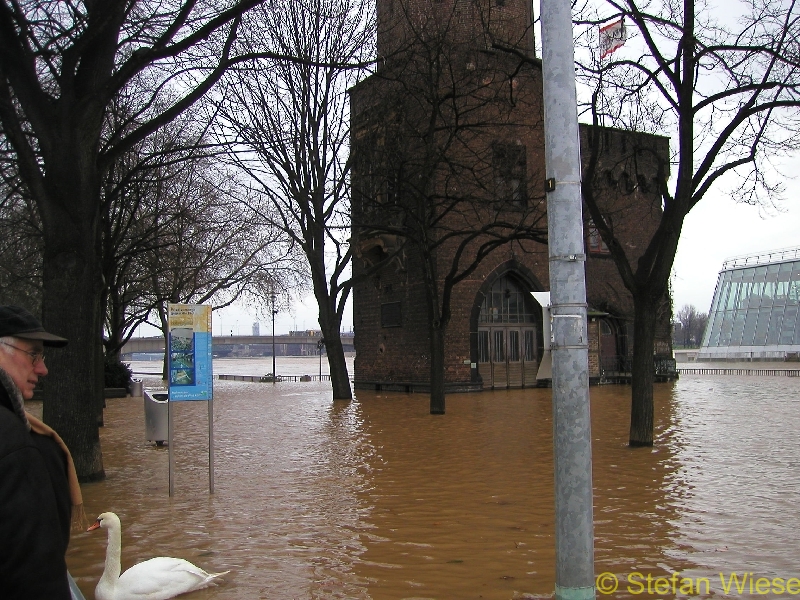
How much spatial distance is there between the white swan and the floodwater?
201 mm

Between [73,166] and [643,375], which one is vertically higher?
[73,166]

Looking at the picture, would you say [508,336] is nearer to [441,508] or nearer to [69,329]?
[69,329]

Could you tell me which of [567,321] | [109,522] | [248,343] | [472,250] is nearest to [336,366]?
[472,250]

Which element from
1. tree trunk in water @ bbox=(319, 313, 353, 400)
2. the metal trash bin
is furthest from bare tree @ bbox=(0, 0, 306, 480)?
tree trunk in water @ bbox=(319, 313, 353, 400)

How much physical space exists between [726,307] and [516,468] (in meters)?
58.2

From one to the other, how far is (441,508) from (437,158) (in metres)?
13.0

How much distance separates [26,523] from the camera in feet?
7.90

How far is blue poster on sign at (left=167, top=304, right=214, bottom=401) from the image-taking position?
9.86m

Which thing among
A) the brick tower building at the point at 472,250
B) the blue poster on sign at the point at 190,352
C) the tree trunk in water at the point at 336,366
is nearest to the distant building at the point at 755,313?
the brick tower building at the point at 472,250

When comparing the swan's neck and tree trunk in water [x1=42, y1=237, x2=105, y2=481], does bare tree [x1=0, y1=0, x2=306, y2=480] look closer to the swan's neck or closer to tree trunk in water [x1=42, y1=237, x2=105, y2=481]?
tree trunk in water [x1=42, y1=237, x2=105, y2=481]

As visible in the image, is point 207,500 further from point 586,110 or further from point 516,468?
point 586,110

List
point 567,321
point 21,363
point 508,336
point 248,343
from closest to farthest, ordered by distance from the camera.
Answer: point 21,363 < point 567,321 < point 508,336 < point 248,343

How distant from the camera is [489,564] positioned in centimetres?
658

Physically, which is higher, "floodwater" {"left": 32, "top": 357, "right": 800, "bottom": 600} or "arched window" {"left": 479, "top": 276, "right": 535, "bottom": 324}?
"arched window" {"left": 479, "top": 276, "right": 535, "bottom": 324}
